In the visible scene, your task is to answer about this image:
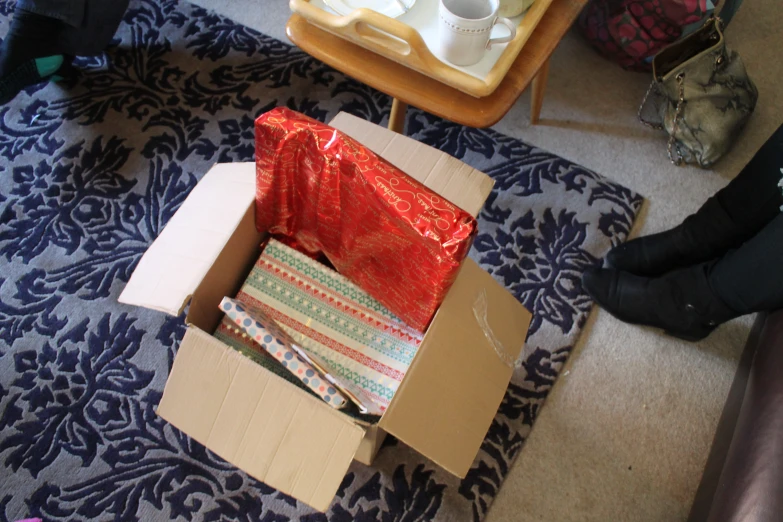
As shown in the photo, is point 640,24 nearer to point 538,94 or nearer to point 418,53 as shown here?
point 538,94

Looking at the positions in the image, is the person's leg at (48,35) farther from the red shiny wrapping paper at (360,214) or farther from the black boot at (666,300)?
the black boot at (666,300)

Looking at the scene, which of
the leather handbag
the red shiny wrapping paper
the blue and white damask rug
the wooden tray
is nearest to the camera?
the red shiny wrapping paper

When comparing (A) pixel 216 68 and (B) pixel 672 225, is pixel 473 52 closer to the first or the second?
(B) pixel 672 225

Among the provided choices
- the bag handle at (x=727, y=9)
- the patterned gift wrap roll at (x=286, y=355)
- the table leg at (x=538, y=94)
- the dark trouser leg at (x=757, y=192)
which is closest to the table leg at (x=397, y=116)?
the table leg at (x=538, y=94)

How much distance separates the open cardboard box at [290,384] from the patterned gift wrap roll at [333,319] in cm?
5

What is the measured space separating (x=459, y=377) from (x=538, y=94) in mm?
796

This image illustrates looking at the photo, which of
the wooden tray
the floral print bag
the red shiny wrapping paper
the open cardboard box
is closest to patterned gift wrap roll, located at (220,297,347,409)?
the open cardboard box

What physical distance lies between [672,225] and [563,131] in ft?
1.12

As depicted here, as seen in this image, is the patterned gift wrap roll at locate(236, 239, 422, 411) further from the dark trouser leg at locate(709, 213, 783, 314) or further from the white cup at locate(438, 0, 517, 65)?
the dark trouser leg at locate(709, 213, 783, 314)

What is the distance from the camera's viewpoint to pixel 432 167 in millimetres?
959

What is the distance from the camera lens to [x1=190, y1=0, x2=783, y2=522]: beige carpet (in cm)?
110

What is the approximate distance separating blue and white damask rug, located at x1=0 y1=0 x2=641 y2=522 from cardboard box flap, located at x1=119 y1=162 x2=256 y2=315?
Answer: 0.31 m

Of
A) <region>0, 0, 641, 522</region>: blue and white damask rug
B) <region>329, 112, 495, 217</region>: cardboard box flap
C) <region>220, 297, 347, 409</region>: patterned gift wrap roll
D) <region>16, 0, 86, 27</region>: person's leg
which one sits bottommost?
<region>0, 0, 641, 522</region>: blue and white damask rug

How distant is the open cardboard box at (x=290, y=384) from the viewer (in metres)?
0.77
